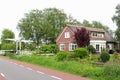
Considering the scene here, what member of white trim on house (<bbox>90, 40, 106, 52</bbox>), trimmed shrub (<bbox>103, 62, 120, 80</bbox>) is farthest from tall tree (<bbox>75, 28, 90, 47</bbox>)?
trimmed shrub (<bbox>103, 62, 120, 80</bbox>)

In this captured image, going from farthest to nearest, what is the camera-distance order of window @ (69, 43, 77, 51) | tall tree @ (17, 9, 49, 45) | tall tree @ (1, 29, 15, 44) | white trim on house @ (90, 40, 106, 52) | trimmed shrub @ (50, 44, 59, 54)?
1. tall tree @ (1, 29, 15, 44)
2. tall tree @ (17, 9, 49, 45)
3. white trim on house @ (90, 40, 106, 52)
4. window @ (69, 43, 77, 51)
5. trimmed shrub @ (50, 44, 59, 54)

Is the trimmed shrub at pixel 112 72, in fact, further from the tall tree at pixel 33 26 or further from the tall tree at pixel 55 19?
the tall tree at pixel 55 19

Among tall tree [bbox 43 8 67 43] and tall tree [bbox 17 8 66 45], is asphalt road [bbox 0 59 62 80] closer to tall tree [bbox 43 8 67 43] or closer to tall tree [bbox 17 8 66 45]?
tall tree [bbox 17 8 66 45]

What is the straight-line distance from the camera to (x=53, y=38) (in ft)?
286

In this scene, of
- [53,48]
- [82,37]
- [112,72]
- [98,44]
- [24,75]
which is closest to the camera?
[112,72]

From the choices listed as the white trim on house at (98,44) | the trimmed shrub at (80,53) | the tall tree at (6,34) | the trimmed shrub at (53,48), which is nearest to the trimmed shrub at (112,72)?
the trimmed shrub at (80,53)

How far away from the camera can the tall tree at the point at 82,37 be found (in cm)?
5700

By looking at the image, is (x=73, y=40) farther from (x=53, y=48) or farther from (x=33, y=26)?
(x=33, y=26)

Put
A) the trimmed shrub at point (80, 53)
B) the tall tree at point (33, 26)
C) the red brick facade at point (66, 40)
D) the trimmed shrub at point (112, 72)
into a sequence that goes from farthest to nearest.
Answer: the tall tree at point (33, 26) < the red brick facade at point (66, 40) < the trimmed shrub at point (80, 53) < the trimmed shrub at point (112, 72)

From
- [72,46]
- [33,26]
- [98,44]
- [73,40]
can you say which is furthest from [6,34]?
[98,44]

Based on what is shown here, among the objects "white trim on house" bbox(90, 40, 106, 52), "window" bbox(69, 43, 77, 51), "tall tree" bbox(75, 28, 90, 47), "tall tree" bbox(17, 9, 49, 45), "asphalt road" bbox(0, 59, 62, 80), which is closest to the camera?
"asphalt road" bbox(0, 59, 62, 80)

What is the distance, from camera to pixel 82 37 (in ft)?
188

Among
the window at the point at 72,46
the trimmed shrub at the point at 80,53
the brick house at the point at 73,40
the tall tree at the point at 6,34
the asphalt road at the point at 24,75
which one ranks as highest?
the tall tree at the point at 6,34

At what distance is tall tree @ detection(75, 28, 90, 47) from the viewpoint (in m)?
57.0
